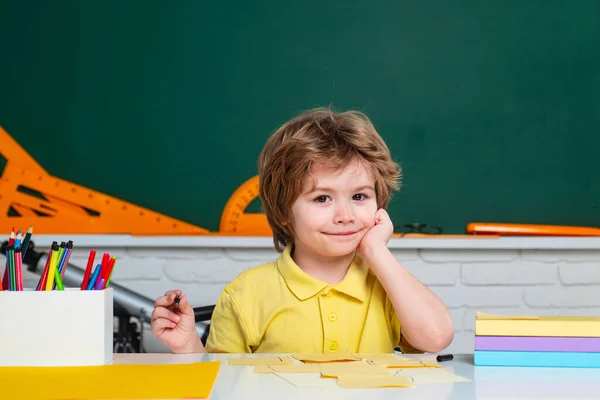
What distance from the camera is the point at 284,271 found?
1078mm

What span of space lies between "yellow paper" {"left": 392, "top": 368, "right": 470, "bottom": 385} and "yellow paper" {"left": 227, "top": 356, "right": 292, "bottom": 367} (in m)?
0.12

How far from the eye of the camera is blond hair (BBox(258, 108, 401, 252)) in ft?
3.45

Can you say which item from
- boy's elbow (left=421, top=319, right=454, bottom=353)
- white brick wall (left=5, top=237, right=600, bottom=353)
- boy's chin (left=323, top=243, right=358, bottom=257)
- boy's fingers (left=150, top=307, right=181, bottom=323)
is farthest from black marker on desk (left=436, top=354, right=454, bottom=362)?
white brick wall (left=5, top=237, right=600, bottom=353)

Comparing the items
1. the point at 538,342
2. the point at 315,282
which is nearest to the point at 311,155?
the point at 315,282

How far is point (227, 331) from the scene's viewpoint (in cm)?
107

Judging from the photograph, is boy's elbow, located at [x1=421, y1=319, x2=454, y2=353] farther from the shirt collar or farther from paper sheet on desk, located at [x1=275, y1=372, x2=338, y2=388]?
paper sheet on desk, located at [x1=275, y1=372, x2=338, y2=388]

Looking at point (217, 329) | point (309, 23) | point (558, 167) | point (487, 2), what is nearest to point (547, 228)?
point (558, 167)

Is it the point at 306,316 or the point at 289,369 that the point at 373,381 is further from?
the point at 306,316

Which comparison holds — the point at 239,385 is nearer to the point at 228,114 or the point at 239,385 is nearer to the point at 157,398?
the point at 157,398

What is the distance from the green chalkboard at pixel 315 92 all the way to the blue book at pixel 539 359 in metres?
1.08

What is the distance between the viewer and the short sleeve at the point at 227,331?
3.45 ft

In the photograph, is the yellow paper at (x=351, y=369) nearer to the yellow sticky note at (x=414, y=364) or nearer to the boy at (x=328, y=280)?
the yellow sticky note at (x=414, y=364)

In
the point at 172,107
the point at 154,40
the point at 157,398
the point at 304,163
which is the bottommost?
the point at 157,398

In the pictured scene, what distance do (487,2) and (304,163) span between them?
1084mm
